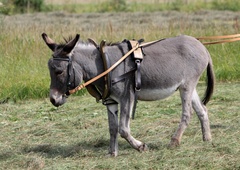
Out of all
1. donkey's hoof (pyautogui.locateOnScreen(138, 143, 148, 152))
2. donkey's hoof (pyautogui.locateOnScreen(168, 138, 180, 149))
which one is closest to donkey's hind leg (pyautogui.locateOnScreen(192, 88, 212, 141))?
donkey's hoof (pyautogui.locateOnScreen(168, 138, 180, 149))

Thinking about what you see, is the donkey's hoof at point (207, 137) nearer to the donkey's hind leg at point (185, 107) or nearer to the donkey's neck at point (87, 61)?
the donkey's hind leg at point (185, 107)

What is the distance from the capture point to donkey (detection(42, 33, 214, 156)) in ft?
22.1

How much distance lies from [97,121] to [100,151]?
65.3 inches

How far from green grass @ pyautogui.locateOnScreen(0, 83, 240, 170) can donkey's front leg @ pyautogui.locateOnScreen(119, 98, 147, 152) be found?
0.15 m

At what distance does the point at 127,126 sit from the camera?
691 centimetres

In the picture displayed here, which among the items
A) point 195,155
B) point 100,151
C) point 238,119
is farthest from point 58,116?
point 195,155

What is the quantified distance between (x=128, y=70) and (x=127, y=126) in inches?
26.9

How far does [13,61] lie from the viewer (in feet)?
42.4

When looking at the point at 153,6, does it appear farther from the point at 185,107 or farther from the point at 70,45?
the point at 70,45

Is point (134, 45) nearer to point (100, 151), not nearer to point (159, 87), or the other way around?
point (159, 87)

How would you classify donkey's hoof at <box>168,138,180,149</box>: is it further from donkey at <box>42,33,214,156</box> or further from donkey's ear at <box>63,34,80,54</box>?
donkey's ear at <box>63,34,80,54</box>

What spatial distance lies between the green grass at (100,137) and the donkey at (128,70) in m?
0.38

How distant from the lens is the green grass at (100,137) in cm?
637

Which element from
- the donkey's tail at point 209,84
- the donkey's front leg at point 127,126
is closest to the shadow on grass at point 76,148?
the donkey's front leg at point 127,126
